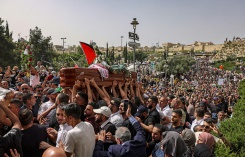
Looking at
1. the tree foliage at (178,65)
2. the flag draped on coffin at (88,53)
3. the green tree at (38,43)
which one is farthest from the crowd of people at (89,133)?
the tree foliage at (178,65)

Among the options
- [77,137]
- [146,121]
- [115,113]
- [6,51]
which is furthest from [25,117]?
[6,51]

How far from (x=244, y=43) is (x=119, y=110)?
13877 cm

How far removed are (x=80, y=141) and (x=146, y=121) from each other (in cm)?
217

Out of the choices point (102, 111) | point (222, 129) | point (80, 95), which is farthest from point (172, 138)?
point (222, 129)

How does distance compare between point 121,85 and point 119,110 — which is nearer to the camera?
point 119,110

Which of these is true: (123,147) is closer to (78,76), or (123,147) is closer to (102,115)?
(102,115)

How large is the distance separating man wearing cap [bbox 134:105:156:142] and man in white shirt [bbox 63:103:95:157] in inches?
63.8

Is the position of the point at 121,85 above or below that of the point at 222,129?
above

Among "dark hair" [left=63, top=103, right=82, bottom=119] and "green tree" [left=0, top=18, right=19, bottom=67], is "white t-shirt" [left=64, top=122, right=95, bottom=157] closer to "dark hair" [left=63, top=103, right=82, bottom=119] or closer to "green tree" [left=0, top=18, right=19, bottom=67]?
"dark hair" [left=63, top=103, right=82, bottom=119]

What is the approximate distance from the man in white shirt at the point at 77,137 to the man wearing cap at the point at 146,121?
1.62 m

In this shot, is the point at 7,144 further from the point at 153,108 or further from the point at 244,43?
the point at 244,43

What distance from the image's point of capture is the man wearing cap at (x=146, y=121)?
17.2 ft

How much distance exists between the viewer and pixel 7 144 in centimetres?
326

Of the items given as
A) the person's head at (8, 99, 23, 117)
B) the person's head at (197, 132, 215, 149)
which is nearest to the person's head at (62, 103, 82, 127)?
the person's head at (8, 99, 23, 117)
